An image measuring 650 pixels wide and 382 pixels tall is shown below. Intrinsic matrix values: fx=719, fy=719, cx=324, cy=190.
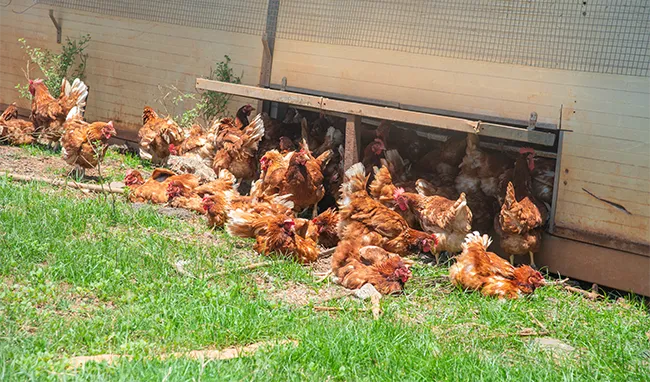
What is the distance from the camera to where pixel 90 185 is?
8.70 meters

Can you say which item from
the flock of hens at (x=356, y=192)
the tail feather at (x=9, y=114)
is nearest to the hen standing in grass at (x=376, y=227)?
the flock of hens at (x=356, y=192)

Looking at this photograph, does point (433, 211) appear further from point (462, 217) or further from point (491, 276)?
point (491, 276)

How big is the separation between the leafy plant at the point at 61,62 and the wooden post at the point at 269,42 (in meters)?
3.68

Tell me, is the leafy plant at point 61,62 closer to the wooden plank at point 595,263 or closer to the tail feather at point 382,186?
the tail feather at point 382,186

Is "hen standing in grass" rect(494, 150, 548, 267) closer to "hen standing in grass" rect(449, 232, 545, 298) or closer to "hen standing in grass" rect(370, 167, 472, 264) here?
"hen standing in grass" rect(370, 167, 472, 264)

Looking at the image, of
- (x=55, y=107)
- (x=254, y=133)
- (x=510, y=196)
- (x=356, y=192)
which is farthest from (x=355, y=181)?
(x=55, y=107)

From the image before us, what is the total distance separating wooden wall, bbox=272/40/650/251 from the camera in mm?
7176

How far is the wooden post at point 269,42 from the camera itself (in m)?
9.73

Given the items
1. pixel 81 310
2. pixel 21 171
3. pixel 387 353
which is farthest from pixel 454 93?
pixel 21 171

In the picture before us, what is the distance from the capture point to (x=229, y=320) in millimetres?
4988

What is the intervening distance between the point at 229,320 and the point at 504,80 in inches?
176

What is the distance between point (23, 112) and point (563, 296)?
9.89m

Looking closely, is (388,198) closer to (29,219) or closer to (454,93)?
(454,93)

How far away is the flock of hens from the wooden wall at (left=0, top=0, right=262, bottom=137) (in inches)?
37.4
